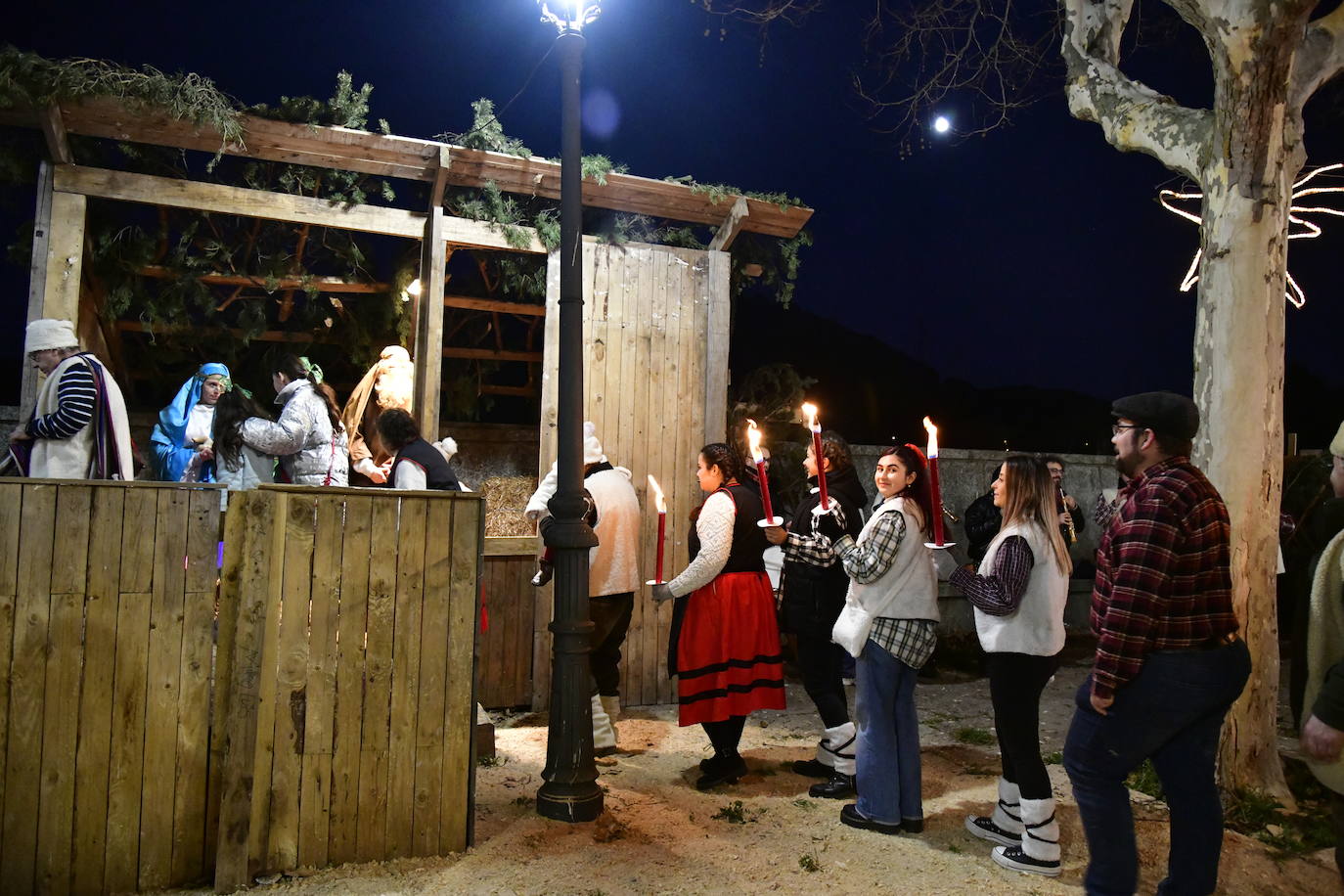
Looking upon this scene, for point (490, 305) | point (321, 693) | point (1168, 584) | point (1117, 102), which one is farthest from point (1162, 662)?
point (490, 305)

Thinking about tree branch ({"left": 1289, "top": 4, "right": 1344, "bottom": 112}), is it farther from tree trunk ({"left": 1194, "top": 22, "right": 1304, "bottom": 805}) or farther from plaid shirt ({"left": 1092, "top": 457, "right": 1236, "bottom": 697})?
plaid shirt ({"left": 1092, "top": 457, "right": 1236, "bottom": 697})

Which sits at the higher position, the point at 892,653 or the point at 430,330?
the point at 430,330

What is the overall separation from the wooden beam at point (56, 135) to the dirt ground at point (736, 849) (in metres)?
5.47

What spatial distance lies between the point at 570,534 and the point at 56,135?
198 inches

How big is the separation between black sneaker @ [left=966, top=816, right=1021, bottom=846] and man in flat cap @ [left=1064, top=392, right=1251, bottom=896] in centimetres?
116

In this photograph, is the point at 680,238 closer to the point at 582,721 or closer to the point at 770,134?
the point at 582,721

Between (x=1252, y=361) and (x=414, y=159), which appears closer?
(x=1252, y=361)

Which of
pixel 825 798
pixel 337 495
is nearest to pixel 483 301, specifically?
pixel 337 495

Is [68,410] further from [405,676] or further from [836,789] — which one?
[836,789]

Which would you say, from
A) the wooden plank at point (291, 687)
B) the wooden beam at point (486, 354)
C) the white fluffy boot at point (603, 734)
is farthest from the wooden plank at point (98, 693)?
the wooden beam at point (486, 354)

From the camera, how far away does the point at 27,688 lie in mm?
3404

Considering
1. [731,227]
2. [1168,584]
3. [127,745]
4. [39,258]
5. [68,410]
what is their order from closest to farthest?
[1168,584] → [127,745] → [68,410] → [39,258] → [731,227]

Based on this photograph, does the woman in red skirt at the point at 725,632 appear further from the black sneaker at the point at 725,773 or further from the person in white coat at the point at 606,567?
the person in white coat at the point at 606,567

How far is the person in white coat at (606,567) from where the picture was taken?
5.68m
